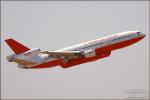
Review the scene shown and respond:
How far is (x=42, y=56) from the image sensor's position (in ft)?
373

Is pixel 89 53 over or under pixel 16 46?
under

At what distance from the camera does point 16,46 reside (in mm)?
112750

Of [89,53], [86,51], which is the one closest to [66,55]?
[86,51]

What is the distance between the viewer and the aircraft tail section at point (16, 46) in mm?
111875

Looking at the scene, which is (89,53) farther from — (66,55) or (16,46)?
(16,46)

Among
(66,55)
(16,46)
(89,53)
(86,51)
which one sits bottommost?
(66,55)

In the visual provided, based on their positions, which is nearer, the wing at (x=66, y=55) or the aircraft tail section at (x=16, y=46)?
the wing at (x=66, y=55)

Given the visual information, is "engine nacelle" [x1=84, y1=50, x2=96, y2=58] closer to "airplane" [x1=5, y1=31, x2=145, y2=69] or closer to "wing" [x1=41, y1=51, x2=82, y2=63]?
"airplane" [x1=5, y1=31, x2=145, y2=69]

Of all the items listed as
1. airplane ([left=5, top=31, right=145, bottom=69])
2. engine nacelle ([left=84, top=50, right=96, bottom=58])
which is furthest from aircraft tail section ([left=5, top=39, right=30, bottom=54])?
engine nacelle ([left=84, top=50, right=96, bottom=58])

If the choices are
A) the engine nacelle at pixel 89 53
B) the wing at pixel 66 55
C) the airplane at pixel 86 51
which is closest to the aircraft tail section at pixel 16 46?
the airplane at pixel 86 51

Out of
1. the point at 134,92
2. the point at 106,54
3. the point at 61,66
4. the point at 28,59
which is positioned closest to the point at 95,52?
the point at 106,54

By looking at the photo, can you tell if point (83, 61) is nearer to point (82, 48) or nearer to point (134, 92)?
point (82, 48)

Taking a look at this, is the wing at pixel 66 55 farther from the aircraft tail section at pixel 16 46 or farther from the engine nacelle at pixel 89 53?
the aircraft tail section at pixel 16 46

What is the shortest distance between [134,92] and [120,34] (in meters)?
29.6
